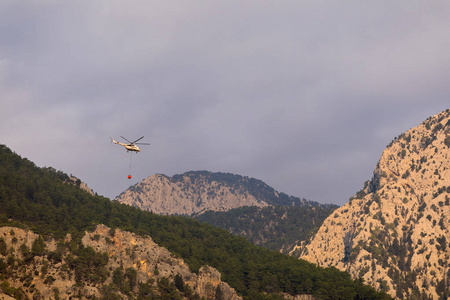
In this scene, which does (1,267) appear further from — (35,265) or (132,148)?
(132,148)

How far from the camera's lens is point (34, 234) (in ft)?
650

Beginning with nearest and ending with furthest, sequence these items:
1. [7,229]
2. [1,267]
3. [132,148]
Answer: [132,148] < [1,267] < [7,229]

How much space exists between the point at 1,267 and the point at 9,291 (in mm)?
16918

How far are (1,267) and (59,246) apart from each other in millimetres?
25028

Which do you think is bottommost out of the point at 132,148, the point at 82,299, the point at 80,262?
the point at 82,299

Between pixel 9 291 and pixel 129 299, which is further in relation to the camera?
pixel 129 299

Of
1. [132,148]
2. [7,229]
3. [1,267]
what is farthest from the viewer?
[7,229]

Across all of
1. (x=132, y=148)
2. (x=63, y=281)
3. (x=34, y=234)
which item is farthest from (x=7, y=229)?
(x=132, y=148)

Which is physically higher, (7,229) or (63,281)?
(7,229)

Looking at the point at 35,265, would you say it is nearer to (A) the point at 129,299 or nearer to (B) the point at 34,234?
(B) the point at 34,234

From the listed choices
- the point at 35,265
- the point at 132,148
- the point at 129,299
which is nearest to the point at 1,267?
the point at 35,265

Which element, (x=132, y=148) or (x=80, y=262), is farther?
(x=80, y=262)

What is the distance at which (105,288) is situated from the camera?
196 metres

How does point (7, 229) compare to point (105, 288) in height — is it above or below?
above
